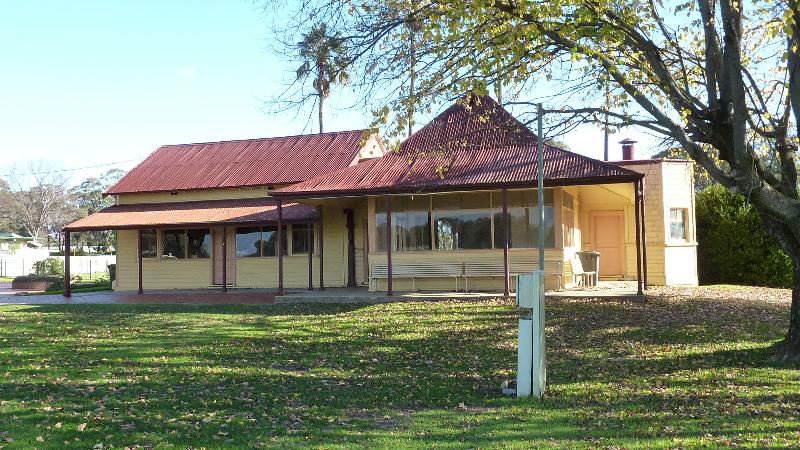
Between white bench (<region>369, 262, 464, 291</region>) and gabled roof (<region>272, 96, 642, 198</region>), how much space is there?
2270 mm

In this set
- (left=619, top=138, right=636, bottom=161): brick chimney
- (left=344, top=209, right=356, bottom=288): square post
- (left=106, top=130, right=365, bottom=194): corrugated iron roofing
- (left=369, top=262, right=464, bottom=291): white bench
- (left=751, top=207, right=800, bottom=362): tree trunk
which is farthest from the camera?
(left=106, top=130, right=365, bottom=194): corrugated iron roofing

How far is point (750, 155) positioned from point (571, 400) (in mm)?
4213

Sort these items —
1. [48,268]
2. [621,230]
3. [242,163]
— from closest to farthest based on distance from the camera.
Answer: [621,230]
[242,163]
[48,268]

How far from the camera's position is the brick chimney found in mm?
22125

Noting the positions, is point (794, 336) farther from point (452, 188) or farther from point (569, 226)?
point (569, 226)

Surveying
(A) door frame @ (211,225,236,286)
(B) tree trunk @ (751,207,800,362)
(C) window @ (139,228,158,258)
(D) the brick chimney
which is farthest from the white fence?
(B) tree trunk @ (751,207,800,362)

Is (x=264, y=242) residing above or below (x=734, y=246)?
above

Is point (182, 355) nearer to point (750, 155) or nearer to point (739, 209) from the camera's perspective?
point (750, 155)

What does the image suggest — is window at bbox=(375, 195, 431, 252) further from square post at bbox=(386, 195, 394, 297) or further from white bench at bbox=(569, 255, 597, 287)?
white bench at bbox=(569, 255, 597, 287)

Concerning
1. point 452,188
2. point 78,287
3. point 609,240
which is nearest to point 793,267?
point 452,188

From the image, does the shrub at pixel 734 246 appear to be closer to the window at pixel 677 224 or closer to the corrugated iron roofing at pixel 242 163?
the window at pixel 677 224

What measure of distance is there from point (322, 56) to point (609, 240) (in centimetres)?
1652

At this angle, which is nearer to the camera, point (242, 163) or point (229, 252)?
point (229, 252)

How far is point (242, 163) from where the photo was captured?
26281 mm
